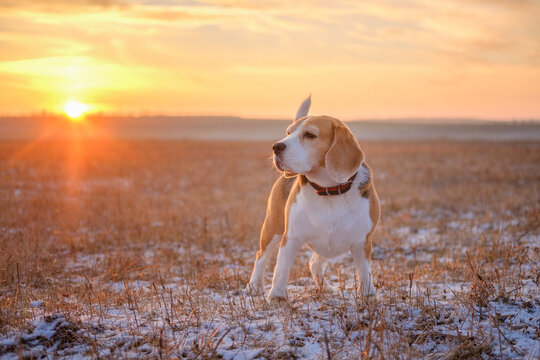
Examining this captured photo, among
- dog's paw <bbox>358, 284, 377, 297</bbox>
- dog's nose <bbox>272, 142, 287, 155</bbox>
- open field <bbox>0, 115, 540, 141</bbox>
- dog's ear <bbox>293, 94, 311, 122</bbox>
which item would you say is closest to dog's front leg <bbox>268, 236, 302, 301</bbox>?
dog's paw <bbox>358, 284, 377, 297</bbox>

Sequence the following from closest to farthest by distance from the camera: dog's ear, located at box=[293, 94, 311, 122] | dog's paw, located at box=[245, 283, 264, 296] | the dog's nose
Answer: the dog's nose < dog's paw, located at box=[245, 283, 264, 296] < dog's ear, located at box=[293, 94, 311, 122]

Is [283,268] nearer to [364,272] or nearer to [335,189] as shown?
[364,272]

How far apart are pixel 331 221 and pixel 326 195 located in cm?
25

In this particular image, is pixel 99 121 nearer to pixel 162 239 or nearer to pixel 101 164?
pixel 101 164

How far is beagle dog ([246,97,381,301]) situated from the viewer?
3.79 m

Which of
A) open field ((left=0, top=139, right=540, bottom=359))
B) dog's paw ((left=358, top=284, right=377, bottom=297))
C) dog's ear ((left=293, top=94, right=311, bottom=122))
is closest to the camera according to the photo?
open field ((left=0, top=139, right=540, bottom=359))

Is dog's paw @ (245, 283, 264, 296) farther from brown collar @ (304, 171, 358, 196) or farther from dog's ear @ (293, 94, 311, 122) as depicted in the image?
dog's ear @ (293, 94, 311, 122)

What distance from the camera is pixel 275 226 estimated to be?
4812 mm

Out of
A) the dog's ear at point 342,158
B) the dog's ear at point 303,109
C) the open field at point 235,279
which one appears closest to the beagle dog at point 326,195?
the dog's ear at point 342,158

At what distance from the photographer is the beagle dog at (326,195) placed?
379 centimetres

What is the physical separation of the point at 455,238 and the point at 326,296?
14.8ft

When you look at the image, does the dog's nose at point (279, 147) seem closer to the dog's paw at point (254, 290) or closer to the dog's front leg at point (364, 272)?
the dog's front leg at point (364, 272)

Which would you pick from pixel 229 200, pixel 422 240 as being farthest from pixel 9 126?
pixel 422 240

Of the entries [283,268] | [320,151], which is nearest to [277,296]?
[283,268]
